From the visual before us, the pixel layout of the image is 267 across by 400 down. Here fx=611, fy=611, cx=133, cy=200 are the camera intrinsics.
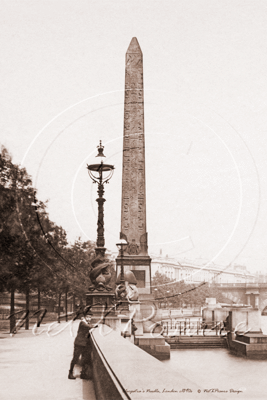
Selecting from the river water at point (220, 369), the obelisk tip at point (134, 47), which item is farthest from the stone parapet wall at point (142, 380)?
the obelisk tip at point (134, 47)

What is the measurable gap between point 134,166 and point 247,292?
141 feet

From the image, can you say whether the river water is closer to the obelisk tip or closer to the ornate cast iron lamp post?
the ornate cast iron lamp post

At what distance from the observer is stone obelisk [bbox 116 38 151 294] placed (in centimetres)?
3462

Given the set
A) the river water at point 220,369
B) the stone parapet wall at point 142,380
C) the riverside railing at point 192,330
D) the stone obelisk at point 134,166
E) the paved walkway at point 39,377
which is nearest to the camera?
the stone parapet wall at point 142,380

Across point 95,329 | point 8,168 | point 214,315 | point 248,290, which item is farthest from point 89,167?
point 248,290

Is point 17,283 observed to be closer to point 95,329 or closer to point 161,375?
point 95,329

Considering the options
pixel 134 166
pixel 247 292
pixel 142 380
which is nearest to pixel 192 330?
pixel 134 166

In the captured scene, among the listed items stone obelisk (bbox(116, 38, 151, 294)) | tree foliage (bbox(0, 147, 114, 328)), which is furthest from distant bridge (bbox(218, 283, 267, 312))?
tree foliage (bbox(0, 147, 114, 328))

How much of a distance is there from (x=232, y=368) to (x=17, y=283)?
11813 mm

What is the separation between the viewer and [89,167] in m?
19.4

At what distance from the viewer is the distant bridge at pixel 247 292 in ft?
244

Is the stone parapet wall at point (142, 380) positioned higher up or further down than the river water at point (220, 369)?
higher up

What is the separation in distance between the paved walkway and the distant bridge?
182 feet

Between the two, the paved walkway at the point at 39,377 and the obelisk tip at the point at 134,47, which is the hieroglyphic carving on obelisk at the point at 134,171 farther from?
the paved walkway at the point at 39,377
